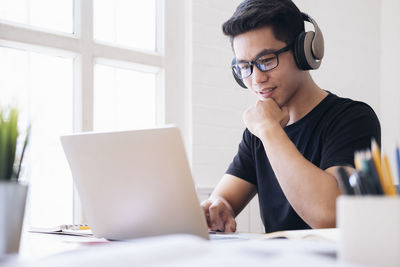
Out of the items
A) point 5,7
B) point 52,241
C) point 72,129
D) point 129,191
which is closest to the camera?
point 129,191

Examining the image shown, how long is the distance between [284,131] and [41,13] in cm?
127

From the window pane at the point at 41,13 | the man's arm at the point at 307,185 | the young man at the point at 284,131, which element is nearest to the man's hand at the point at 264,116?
the young man at the point at 284,131

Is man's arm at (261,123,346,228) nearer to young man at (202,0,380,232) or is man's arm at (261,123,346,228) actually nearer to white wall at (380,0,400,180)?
young man at (202,0,380,232)

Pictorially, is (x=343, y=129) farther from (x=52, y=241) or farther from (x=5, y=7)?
(x=5, y=7)

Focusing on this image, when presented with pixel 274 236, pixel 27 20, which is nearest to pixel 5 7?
pixel 27 20

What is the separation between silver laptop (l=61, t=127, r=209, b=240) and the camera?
2.96ft

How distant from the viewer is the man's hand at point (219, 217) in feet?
4.64

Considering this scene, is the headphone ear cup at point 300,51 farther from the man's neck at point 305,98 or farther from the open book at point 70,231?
the open book at point 70,231

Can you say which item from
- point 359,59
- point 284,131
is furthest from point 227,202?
point 359,59

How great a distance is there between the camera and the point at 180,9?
2.59m

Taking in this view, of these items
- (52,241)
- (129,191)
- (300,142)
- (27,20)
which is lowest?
(52,241)

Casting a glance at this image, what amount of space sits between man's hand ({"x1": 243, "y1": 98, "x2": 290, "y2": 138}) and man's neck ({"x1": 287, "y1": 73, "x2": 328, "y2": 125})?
0.12 m

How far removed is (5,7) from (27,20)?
110mm

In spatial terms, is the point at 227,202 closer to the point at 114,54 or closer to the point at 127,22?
the point at 114,54
